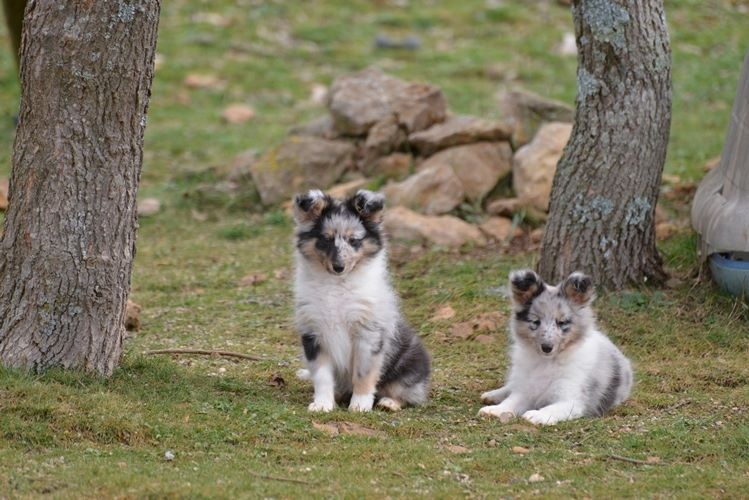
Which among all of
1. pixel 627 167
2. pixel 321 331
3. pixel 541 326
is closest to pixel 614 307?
pixel 627 167

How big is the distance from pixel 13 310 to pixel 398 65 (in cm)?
1407

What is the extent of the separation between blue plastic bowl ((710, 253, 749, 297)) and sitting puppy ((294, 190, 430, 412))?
305 cm

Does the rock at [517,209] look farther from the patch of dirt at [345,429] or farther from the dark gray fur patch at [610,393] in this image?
the patch of dirt at [345,429]

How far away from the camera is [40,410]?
22.3 ft

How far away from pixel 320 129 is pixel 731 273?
21.5 ft

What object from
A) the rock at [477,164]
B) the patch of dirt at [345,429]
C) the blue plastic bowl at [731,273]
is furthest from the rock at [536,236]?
the patch of dirt at [345,429]

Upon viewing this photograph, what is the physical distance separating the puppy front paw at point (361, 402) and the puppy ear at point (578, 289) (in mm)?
1492

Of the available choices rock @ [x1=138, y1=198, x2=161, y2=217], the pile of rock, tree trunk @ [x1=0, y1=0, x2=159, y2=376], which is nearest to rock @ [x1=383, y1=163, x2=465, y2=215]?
the pile of rock

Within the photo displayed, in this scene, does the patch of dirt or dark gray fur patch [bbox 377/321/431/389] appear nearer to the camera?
the patch of dirt

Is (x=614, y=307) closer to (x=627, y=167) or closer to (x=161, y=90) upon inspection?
(x=627, y=167)

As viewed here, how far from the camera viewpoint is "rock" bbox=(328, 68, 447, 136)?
1427 cm

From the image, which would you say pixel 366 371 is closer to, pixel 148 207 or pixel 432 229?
pixel 432 229

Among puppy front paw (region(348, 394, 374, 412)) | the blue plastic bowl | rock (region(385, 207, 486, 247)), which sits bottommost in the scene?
rock (region(385, 207, 486, 247))

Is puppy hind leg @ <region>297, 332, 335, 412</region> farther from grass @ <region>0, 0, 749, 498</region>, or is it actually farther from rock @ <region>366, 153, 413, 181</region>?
rock @ <region>366, 153, 413, 181</region>
